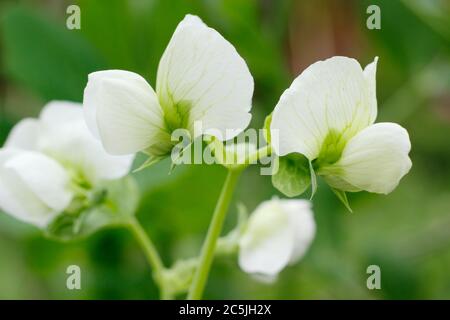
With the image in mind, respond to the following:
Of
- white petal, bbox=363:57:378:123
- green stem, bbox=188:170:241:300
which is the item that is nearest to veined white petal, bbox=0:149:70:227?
green stem, bbox=188:170:241:300

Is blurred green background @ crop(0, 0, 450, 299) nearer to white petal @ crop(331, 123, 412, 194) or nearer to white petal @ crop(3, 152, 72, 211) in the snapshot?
white petal @ crop(3, 152, 72, 211)

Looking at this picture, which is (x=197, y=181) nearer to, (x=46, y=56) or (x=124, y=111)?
(x=46, y=56)

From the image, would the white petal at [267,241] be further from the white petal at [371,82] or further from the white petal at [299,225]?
the white petal at [371,82]

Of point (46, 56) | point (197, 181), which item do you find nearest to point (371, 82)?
point (197, 181)

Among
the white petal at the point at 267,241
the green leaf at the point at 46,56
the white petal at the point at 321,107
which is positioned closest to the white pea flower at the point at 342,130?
the white petal at the point at 321,107

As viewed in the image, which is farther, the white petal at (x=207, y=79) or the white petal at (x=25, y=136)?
the white petal at (x=25, y=136)

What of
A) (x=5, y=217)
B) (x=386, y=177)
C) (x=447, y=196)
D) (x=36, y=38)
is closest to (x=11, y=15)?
(x=36, y=38)
